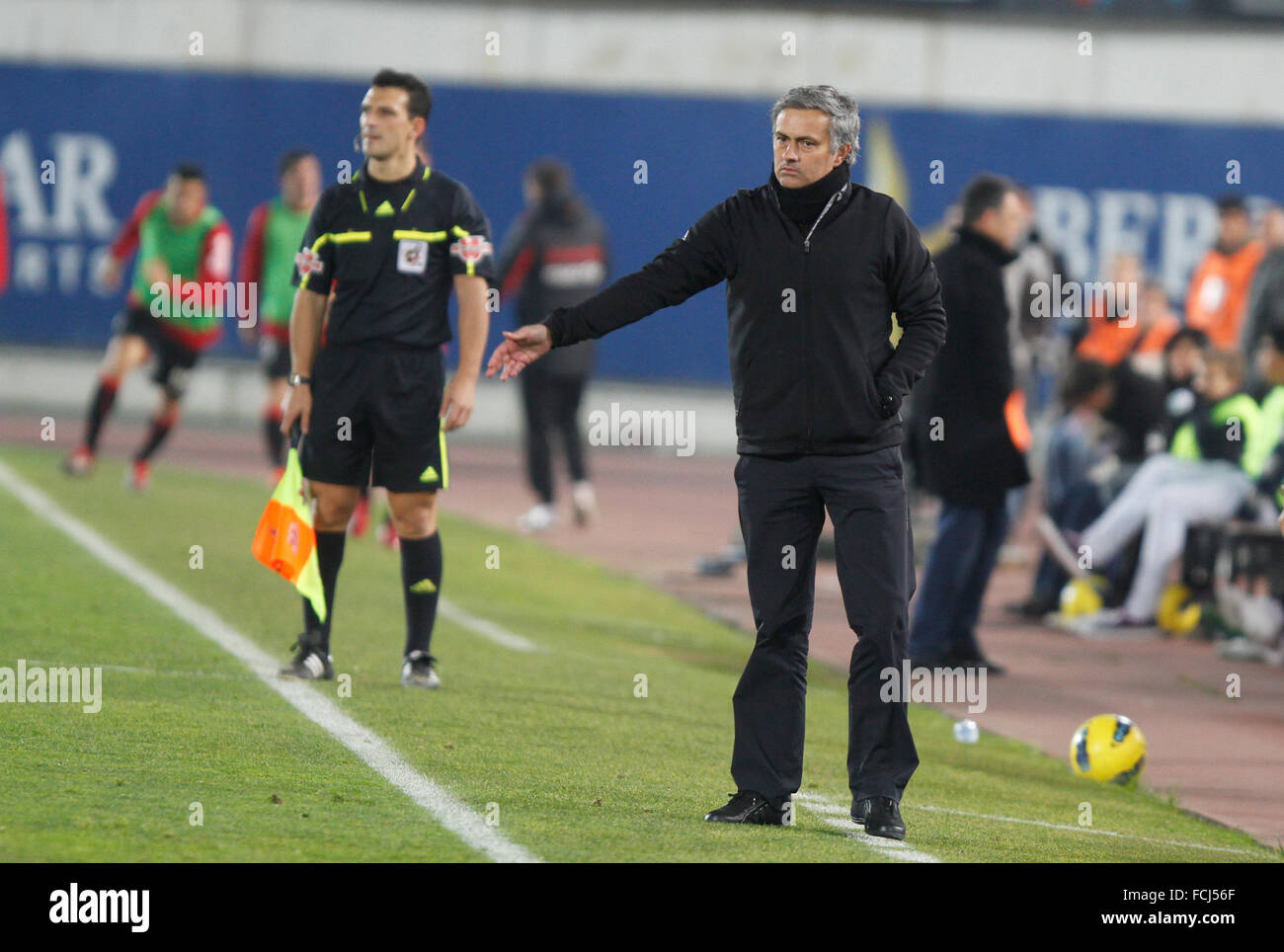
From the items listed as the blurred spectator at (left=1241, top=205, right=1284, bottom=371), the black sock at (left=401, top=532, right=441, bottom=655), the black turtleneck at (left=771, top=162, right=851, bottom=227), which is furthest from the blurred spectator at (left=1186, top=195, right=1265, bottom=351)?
the black turtleneck at (left=771, top=162, right=851, bottom=227)

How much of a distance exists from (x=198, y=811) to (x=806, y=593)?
6.01 ft

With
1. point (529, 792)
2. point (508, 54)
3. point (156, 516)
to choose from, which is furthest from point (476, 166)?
point (529, 792)

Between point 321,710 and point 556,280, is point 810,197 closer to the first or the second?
point 321,710

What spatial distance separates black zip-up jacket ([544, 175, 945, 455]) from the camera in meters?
6.31

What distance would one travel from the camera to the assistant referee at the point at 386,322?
8.28 metres

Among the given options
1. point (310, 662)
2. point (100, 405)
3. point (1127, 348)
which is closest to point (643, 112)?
point (1127, 348)

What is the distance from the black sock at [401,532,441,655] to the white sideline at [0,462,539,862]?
0.49 meters

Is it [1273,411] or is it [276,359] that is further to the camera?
[276,359]

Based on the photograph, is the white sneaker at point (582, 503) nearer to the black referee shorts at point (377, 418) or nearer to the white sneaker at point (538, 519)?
the white sneaker at point (538, 519)

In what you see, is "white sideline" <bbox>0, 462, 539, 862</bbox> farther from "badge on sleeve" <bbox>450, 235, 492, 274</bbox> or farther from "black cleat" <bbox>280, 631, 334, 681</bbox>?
"badge on sleeve" <bbox>450, 235, 492, 274</bbox>

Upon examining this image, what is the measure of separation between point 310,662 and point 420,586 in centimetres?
51

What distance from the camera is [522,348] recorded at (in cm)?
645

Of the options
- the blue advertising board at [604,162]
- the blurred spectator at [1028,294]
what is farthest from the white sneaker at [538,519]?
the blue advertising board at [604,162]
